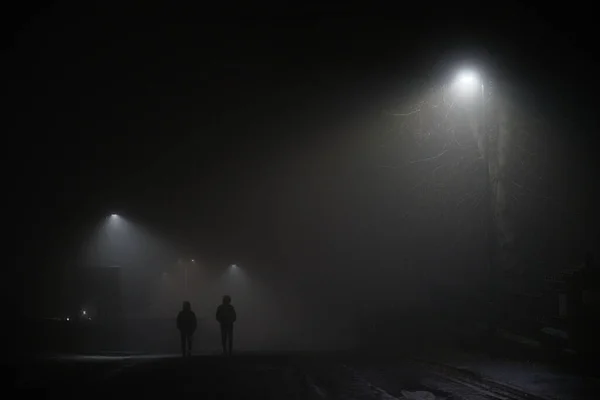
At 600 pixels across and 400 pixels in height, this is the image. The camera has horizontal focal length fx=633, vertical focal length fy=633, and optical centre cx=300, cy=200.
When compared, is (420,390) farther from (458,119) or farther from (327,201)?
(327,201)

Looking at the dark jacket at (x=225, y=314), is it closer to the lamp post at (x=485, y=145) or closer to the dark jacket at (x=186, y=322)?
the dark jacket at (x=186, y=322)

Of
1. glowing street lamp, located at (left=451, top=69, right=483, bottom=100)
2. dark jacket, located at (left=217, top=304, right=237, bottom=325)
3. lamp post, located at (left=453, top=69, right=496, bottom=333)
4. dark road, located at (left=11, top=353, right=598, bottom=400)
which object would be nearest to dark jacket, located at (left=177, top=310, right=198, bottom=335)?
dark jacket, located at (left=217, top=304, right=237, bottom=325)

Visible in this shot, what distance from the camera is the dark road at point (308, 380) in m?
11.1

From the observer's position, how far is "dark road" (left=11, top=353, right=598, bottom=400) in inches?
437

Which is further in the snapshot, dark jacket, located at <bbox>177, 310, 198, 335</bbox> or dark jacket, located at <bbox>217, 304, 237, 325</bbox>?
dark jacket, located at <bbox>177, 310, 198, 335</bbox>

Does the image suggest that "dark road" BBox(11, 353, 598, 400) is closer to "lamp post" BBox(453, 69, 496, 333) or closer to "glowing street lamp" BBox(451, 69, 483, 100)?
"lamp post" BBox(453, 69, 496, 333)

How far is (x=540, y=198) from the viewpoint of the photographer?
93.8ft

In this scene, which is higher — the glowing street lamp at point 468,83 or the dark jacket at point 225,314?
the glowing street lamp at point 468,83

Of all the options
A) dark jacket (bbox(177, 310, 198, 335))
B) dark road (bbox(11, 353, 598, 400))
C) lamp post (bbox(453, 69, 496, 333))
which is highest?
lamp post (bbox(453, 69, 496, 333))

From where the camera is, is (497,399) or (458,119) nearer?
(497,399)

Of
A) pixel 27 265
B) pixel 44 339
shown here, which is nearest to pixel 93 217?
pixel 27 265

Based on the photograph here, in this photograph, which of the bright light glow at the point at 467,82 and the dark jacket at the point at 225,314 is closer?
the bright light glow at the point at 467,82

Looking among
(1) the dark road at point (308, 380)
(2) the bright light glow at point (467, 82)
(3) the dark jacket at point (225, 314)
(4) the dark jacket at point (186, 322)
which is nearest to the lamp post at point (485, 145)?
(2) the bright light glow at point (467, 82)

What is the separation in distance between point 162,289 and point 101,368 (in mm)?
82942
